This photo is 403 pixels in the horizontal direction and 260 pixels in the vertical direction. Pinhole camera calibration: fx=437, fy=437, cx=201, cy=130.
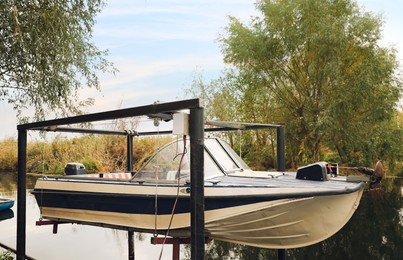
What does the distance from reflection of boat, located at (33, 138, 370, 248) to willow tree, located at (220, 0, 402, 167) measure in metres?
13.7

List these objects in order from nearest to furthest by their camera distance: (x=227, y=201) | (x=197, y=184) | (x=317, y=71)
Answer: (x=197, y=184)
(x=227, y=201)
(x=317, y=71)

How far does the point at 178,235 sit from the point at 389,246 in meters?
6.89

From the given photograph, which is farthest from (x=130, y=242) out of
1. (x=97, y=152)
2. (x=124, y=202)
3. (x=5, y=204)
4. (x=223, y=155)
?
(x=97, y=152)

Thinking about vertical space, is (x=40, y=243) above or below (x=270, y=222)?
below

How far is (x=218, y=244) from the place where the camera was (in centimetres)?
998

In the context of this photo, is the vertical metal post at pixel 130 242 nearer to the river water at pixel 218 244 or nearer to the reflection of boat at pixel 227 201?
the river water at pixel 218 244

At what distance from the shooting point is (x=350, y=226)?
12.1m

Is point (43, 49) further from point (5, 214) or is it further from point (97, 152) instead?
point (97, 152)

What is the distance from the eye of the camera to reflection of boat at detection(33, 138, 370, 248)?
4199 millimetres

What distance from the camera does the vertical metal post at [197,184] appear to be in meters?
3.54

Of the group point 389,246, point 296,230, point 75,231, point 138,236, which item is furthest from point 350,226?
point 296,230

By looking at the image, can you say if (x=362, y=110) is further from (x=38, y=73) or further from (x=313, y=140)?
(x=38, y=73)

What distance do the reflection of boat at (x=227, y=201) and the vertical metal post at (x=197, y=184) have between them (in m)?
0.38

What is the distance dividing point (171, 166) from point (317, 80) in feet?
52.3
